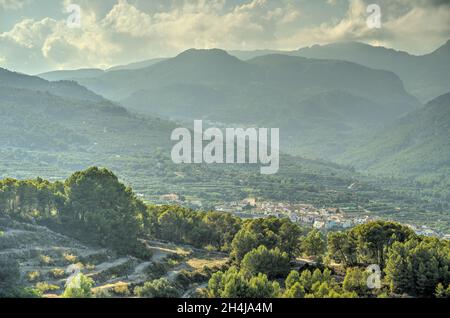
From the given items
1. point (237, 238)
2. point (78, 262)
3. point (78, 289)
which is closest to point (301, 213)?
point (237, 238)

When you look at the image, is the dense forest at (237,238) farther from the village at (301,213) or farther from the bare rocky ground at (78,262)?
the village at (301,213)

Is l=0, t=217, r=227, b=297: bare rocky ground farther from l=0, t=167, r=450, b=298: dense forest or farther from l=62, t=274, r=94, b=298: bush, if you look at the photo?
l=62, t=274, r=94, b=298: bush

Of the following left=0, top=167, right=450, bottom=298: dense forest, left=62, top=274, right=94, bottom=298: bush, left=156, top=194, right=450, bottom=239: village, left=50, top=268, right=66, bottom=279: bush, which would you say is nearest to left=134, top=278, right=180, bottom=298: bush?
left=0, top=167, right=450, bottom=298: dense forest

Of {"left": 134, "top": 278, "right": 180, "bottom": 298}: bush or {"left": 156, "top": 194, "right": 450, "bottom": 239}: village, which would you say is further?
{"left": 156, "top": 194, "right": 450, "bottom": 239}: village

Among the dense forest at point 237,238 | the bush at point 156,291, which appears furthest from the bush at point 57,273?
the bush at point 156,291

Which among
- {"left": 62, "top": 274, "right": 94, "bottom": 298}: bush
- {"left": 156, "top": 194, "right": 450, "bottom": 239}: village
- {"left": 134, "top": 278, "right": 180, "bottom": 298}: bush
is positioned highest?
{"left": 62, "top": 274, "right": 94, "bottom": 298}: bush

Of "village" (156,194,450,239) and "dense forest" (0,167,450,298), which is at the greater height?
"dense forest" (0,167,450,298)

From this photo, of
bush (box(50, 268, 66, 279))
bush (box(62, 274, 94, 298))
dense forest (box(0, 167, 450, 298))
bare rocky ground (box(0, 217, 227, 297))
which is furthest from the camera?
dense forest (box(0, 167, 450, 298))

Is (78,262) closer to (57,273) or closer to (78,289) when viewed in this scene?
(57,273)
